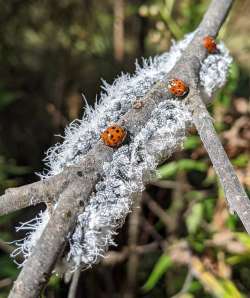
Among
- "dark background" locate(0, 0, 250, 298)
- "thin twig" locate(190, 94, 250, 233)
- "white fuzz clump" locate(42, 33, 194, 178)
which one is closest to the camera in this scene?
"thin twig" locate(190, 94, 250, 233)

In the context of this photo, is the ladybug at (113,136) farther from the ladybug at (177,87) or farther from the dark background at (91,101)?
the dark background at (91,101)

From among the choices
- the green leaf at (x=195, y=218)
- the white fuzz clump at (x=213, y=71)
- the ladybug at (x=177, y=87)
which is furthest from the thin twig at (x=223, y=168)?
the green leaf at (x=195, y=218)

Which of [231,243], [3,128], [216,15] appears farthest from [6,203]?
[3,128]

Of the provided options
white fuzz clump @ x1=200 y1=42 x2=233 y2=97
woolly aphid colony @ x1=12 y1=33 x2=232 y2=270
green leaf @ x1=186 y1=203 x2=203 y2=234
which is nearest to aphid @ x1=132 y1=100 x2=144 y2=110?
woolly aphid colony @ x1=12 y1=33 x2=232 y2=270

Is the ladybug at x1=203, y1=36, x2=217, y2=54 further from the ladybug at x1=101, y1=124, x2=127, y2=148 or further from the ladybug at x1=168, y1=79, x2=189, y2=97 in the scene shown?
the ladybug at x1=101, y1=124, x2=127, y2=148

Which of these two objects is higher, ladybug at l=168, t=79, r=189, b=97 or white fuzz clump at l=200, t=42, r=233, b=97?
white fuzz clump at l=200, t=42, r=233, b=97

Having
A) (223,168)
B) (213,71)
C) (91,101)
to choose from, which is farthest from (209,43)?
(91,101)

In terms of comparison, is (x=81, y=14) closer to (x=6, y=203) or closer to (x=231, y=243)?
(x=231, y=243)
